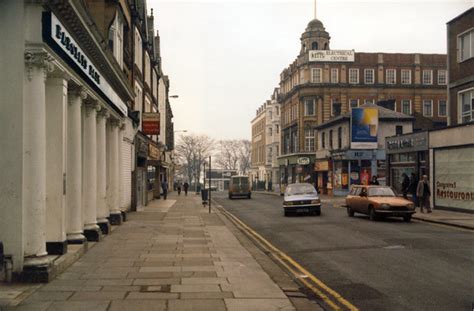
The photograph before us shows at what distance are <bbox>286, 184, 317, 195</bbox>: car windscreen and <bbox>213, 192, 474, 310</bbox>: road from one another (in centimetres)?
525

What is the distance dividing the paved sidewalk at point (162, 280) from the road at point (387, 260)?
145 centimetres

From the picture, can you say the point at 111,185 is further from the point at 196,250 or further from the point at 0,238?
the point at 0,238

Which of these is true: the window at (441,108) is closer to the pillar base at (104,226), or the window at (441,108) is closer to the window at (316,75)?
the window at (316,75)

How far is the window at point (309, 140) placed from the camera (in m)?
67.4

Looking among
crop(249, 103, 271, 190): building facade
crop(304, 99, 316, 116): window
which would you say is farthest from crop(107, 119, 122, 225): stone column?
crop(249, 103, 271, 190): building facade

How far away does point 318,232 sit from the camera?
18.3 meters

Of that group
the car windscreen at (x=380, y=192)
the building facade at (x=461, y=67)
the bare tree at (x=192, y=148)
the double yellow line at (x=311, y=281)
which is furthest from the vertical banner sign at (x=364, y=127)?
the bare tree at (x=192, y=148)

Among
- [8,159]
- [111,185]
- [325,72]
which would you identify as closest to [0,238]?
[8,159]

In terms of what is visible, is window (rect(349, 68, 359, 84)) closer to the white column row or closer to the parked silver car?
the parked silver car

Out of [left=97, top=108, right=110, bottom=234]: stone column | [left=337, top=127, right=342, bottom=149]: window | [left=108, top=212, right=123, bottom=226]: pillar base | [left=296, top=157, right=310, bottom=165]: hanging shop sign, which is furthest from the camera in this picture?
[left=296, top=157, right=310, bottom=165]: hanging shop sign

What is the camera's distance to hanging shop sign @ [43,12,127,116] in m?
9.34

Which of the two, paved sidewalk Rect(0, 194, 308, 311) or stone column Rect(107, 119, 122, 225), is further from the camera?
stone column Rect(107, 119, 122, 225)

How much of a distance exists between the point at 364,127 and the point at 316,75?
82.9ft

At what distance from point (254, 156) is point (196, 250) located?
96.7 meters
